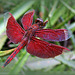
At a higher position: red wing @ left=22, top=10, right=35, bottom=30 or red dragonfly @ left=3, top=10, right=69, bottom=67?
red wing @ left=22, top=10, right=35, bottom=30

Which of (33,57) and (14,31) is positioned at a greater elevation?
(14,31)

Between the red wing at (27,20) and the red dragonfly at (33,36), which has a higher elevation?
the red wing at (27,20)

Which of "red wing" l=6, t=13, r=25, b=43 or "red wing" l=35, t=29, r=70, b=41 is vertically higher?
"red wing" l=6, t=13, r=25, b=43

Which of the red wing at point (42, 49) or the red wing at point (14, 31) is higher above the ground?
the red wing at point (14, 31)

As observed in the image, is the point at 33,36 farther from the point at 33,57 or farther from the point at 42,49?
the point at 33,57

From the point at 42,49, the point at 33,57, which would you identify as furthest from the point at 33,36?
the point at 33,57

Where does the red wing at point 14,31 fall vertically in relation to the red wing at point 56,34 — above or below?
above
